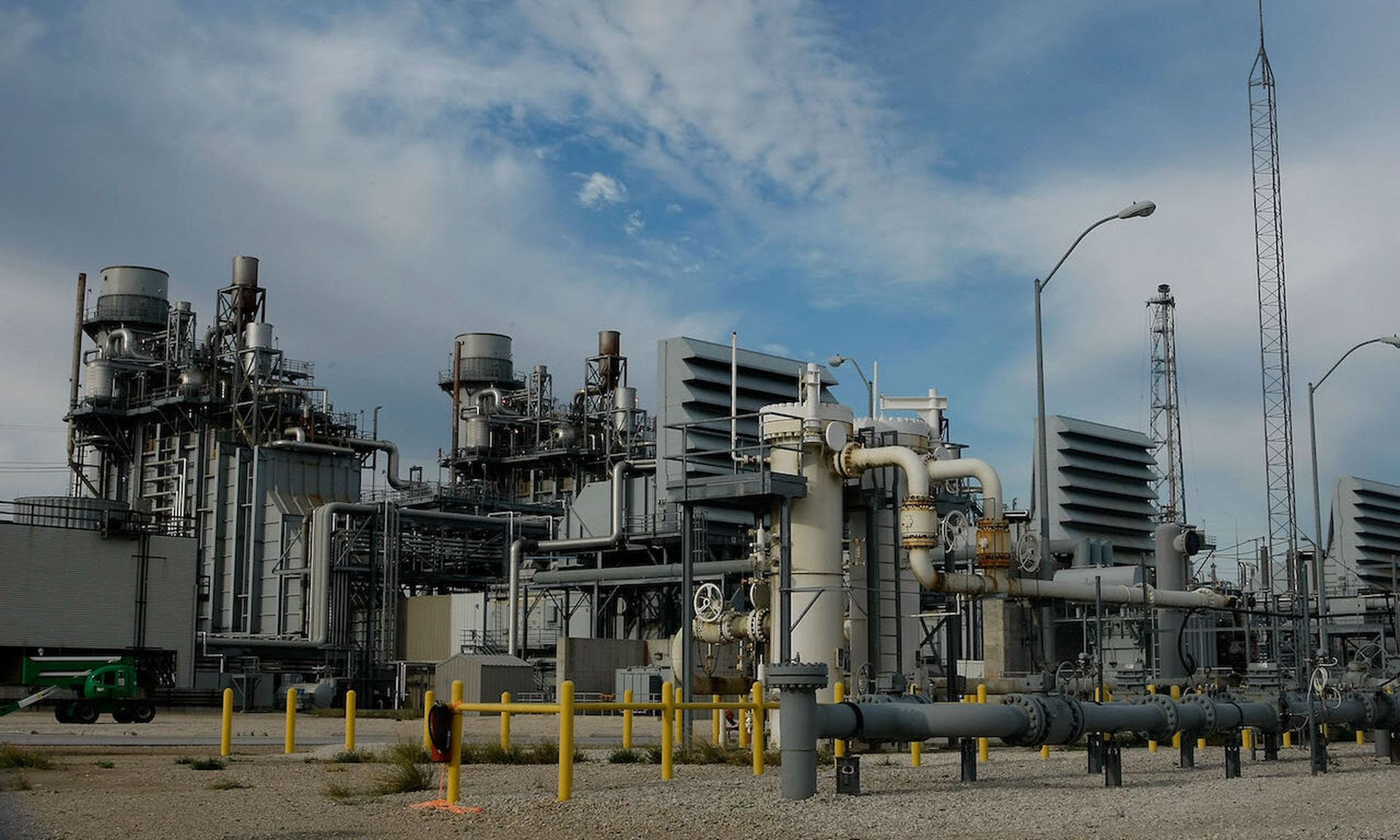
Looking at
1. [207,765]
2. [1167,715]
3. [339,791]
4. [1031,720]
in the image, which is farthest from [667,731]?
[1167,715]

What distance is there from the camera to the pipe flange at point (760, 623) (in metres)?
29.1

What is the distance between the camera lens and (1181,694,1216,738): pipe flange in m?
22.0

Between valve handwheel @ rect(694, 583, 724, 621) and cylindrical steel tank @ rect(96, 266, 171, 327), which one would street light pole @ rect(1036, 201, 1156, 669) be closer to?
valve handwheel @ rect(694, 583, 724, 621)

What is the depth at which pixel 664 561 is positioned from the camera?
216 ft

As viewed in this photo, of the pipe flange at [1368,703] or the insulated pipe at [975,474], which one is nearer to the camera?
the pipe flange at [1368,703]

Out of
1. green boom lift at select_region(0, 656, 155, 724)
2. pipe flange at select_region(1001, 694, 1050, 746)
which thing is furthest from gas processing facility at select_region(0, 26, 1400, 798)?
green boom lift at select_region(0, 656, 155, 724)

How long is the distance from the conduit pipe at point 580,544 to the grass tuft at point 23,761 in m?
41.5

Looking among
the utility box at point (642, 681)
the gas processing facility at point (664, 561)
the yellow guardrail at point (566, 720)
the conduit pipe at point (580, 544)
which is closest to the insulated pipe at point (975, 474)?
the gas processing facility at point (664, 561)

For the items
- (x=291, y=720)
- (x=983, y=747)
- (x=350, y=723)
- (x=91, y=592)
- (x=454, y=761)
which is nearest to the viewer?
(x=454, y=761)

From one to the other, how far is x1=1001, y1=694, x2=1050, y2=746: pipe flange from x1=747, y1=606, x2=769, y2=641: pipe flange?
406 inches

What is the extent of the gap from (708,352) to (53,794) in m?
55.7

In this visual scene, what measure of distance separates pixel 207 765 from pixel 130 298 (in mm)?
65787

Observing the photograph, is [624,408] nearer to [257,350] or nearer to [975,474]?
[257,350]

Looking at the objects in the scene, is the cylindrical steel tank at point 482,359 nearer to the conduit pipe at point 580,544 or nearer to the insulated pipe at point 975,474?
the conduit pipe at point 580,544
